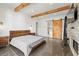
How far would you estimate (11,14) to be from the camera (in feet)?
6.46

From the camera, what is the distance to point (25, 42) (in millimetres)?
1964

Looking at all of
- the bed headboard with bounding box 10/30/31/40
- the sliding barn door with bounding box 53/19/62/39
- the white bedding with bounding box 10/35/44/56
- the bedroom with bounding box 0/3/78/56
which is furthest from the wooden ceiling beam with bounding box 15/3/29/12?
the sliding barn door with bounding box 53/19/62/39

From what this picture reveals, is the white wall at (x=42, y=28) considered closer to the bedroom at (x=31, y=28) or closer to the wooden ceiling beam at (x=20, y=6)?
the bedroom at (x=31, y=28)

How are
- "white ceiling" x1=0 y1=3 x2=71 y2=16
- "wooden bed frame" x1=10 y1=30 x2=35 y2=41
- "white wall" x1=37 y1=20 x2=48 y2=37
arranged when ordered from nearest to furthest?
"white ceiling" x1=0 y1=3 x2=71 y2=16, "wooden bed frame" x1=10 y1=30 x2=35 y2=41, "white wall" x1=37 y1=20 x2=48 y2=37

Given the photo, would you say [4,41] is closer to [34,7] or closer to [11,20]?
[11,20]

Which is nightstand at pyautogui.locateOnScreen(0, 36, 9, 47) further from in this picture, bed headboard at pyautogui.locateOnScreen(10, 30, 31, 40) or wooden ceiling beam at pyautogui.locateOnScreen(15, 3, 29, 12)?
wooden ceiling beam at pyautogui.locateOnScreen(15, 3, 29, 12)

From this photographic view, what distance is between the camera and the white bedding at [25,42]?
1.88m

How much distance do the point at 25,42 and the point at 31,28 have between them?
0.38 m

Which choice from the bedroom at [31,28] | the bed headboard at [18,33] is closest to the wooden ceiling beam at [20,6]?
the bedroom at [31,28]

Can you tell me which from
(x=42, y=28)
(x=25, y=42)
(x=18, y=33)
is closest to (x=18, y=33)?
(x=18, y=33)

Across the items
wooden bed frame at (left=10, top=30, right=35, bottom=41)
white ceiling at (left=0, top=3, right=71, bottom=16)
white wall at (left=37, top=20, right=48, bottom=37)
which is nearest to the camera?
white ceiling at (left=0, top=3, right=71, bottom=16)

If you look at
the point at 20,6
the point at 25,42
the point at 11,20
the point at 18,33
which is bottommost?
the point at 25,42

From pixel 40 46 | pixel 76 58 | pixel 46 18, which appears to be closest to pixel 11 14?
pixel 46 18

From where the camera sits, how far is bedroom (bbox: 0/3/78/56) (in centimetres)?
188
